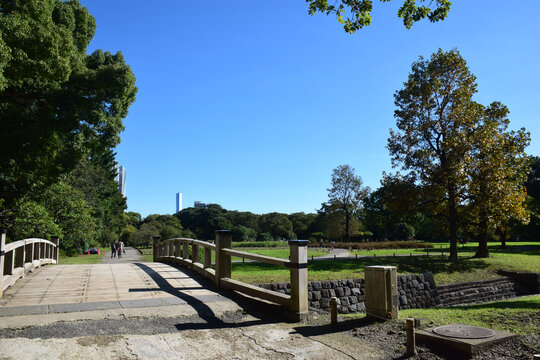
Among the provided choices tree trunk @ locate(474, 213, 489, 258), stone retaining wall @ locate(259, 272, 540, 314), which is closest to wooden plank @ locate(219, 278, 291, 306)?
stone retaining wall @ locate(259, 272, 540, 314)

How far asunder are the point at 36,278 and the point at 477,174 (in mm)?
20785

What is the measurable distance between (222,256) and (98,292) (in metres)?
2.50

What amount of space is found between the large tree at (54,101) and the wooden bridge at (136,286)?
5.53m

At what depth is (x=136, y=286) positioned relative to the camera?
26.8ft

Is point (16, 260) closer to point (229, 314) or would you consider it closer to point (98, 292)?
point (98, 292)

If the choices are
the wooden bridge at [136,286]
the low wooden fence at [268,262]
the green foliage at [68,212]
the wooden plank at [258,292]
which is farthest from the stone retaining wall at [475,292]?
the green foliage at [68,212]

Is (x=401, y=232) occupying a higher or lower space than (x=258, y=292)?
lower

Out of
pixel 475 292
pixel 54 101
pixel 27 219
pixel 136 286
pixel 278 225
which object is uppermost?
pixel 54 101

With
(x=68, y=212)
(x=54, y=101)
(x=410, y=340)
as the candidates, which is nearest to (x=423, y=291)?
(x=410, y=340)

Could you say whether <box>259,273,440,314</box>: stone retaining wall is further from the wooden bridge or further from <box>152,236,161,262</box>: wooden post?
<box>152,236,161,262</box>: wooden post

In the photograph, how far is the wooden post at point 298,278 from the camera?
5828 millimetres

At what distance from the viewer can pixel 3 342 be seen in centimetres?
445

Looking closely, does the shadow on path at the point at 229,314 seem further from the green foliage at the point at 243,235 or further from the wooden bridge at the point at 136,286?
the green foliage at the point at 243,235

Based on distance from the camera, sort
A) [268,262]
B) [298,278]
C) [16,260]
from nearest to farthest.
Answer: [298,278] → [268,262] → [16,260]
